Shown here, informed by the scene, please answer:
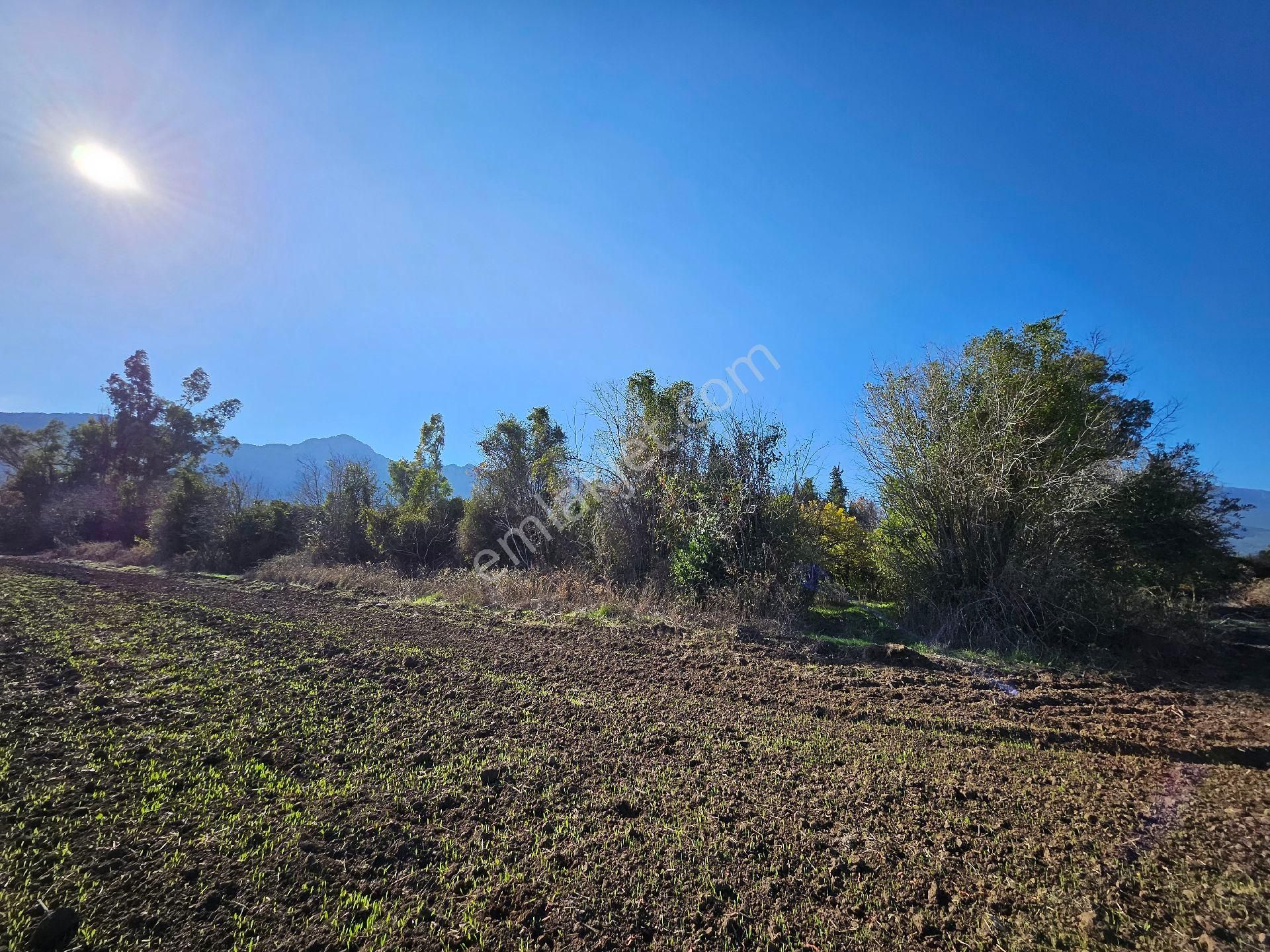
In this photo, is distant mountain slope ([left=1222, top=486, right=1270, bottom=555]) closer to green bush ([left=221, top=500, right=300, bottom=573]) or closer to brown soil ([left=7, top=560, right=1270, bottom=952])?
brown soil ([left=7, top=560, right=1270, bottom=952])

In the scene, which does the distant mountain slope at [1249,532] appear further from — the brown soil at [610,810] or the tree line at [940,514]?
the brown soil at [610,810]

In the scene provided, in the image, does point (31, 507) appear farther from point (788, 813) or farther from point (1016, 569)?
point (1016, 569)

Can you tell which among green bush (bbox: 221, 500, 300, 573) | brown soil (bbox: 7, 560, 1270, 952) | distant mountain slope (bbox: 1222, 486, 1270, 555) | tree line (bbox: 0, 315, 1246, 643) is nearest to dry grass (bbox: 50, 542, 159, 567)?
green bush (bbox: 221, 500, 300, 573)

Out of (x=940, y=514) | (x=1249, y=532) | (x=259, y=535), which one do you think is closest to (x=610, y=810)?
(x=940, y=514)

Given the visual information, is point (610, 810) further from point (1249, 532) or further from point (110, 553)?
point (110, 553)

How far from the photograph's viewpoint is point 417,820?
7.37 feet

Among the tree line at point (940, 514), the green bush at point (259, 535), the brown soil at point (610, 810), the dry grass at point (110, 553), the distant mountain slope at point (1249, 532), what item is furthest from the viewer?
the dry grass at point (110, 553)

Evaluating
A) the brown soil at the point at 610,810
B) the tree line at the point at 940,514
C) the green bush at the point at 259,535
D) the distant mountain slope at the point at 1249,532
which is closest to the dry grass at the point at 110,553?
the green bush at the point at 259,535

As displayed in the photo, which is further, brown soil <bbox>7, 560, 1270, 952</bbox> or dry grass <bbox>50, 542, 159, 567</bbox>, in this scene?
dry grass <bbox>50, 542, 159, 567</bbox>

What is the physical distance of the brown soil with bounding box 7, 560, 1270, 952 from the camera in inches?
65.9

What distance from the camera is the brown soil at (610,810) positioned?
1.67m

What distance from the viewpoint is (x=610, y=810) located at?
2361 mm

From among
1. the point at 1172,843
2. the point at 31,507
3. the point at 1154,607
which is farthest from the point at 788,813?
the point at 31,507

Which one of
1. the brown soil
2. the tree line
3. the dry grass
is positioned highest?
the tree line
